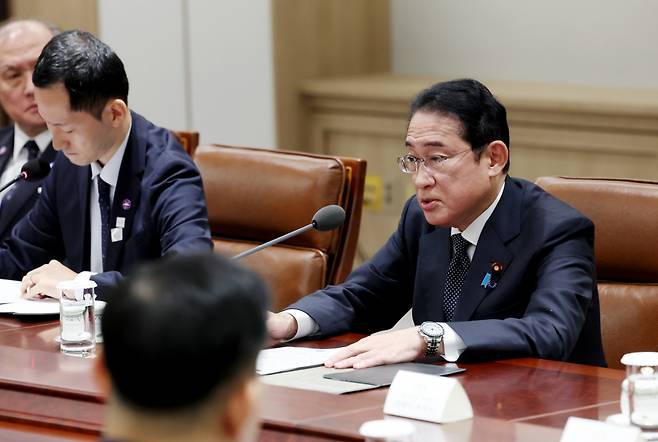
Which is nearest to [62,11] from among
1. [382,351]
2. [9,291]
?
[9,291]

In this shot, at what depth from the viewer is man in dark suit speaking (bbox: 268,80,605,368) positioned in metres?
2.37

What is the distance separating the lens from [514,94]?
4.73 meters

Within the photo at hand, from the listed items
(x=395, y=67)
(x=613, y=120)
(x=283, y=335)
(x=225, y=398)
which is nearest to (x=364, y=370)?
(x=283, y=335)

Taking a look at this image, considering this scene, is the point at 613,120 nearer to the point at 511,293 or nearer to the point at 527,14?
the point at 527,14

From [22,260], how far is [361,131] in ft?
7.60

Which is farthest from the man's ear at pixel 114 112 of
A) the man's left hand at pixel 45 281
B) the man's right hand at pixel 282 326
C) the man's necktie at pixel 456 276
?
the man's necktie at pixel 456 276

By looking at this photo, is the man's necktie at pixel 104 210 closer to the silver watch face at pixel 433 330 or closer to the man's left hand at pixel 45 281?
the man's left hand at pixel 45 281

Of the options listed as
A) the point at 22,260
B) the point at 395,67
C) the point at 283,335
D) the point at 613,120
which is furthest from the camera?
the point at 395,67

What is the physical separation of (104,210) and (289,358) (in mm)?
959

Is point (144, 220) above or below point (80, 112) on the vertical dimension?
below

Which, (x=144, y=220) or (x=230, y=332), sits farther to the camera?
(x=144, y=220)

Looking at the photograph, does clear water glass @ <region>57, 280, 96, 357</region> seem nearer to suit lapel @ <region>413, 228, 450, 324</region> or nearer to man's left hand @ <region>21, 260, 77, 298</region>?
man's left hand @ <region>21, 260, 77, 298</region>

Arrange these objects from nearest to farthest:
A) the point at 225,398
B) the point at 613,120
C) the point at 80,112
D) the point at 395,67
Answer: the point at 225,398
the point at 80,112
the point at 613,120
the point at 395,67

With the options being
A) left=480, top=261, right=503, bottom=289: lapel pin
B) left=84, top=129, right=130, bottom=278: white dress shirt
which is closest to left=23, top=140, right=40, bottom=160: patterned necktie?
left=84, top=129, right=130, bottom=278: white dress shirt
